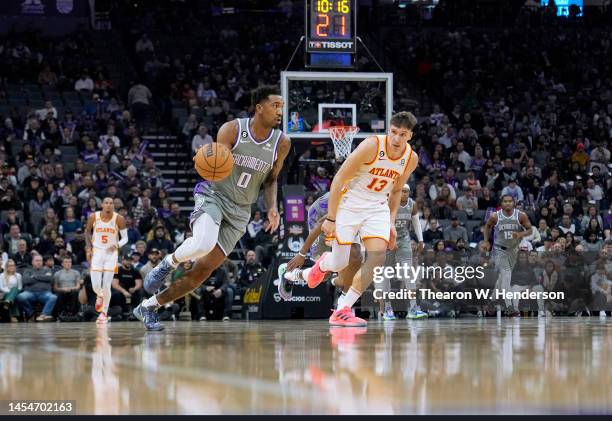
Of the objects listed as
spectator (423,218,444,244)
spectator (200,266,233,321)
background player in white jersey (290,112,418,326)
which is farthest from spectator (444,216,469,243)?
background player in white jersey (290,112,418,326)

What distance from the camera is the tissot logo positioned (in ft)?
59.2

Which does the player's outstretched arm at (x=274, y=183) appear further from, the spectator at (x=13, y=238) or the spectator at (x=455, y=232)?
the spectator at (x=455, y=232)

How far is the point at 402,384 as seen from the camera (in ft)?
12.8

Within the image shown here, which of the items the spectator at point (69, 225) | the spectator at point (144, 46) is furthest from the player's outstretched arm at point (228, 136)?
the spectator at point (144, 46)

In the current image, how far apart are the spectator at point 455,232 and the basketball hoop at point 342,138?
2400 millimetres

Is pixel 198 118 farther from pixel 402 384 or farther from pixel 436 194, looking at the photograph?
pixel 402 384

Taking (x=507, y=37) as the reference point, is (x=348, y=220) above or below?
below

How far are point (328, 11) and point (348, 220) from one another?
8.86 m

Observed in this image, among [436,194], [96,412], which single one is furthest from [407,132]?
[436,194]

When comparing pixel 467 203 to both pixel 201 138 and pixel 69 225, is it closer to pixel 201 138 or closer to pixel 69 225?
pixel 201 138

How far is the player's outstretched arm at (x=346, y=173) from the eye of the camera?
30.5ft

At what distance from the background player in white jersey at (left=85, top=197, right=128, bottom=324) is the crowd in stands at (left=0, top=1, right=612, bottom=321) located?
4.63 ft

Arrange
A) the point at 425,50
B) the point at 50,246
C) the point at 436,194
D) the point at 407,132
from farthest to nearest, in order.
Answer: the point at 425,50, the point at 436,194, the point at 50,246, the point at 407,132

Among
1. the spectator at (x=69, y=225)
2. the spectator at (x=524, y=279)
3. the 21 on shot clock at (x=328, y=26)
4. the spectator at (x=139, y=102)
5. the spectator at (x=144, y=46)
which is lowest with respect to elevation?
the spectator at (x=524, y=279)
